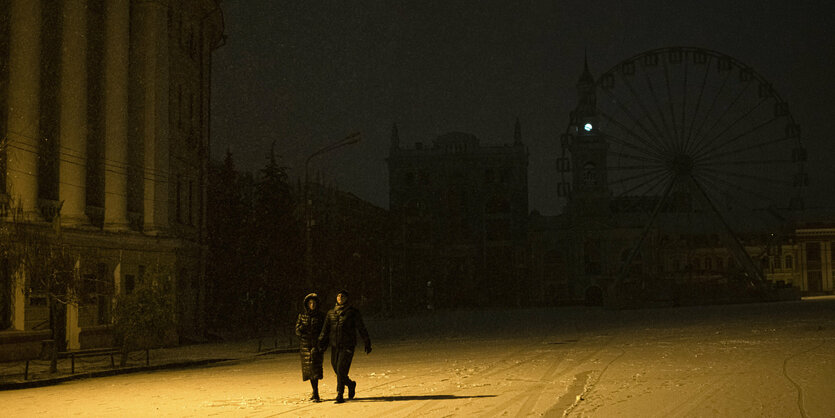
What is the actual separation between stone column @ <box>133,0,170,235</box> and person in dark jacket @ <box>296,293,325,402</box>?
21.4 metres

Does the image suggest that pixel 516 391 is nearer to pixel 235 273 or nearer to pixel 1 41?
pixel 1 41

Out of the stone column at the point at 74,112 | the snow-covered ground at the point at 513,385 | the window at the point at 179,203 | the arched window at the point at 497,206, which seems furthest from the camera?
the arched window at the point at 497,206

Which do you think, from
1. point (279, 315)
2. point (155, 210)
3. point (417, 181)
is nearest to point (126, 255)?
point (155, 210)

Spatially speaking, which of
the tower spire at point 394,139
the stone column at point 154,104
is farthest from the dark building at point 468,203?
the stone column at point 154,104

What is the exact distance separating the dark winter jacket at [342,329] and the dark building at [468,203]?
294 feet

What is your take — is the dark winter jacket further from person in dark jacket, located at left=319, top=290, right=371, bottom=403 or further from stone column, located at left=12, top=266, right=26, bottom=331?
stone column, located at left=12, top=266, right=26, bottom=331

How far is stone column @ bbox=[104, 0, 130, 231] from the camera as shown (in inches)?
1318

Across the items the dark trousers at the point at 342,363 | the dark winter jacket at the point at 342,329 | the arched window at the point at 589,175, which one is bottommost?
the dark trousers at the point at 342,363

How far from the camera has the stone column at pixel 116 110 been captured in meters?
33.5

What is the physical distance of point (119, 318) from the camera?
26.5m

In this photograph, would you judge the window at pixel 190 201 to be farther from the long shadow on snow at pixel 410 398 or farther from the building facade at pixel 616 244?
the building facade at pixel 616 244

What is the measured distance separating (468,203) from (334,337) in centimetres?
10371

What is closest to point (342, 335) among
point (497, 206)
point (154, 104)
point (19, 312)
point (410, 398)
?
point (410, 398)

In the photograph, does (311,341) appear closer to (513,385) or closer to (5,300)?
(513,385)
